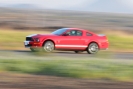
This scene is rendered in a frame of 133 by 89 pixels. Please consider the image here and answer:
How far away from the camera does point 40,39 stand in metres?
24.1

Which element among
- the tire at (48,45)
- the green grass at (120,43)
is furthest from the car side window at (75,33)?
the green grass at (120,43)

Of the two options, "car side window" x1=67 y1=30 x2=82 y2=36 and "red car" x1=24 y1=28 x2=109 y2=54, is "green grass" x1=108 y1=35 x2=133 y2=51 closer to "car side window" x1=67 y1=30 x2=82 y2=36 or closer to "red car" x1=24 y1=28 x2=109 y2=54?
"red car" x1=24 y1=28 x2=109 y2=54

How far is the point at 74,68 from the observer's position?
11836mm

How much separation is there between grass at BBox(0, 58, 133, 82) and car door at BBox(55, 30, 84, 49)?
451 inches

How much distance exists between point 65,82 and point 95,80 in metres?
0.86

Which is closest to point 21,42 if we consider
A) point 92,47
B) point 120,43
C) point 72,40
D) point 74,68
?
point 72,40

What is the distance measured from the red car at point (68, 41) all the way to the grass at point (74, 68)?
11054 millimetres

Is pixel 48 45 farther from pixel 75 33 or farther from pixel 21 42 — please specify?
pixel 21 42

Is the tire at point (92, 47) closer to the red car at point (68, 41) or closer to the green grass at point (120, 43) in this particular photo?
the red car at point (68, 41)

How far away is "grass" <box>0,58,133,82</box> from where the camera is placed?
11.6 meters

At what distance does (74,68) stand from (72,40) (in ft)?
42.4

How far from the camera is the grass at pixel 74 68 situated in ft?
38.0

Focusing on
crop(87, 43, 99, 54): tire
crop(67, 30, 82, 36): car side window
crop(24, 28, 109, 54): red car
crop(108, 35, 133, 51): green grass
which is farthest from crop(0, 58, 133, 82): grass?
crop(108, 35, 133, 51): green grass

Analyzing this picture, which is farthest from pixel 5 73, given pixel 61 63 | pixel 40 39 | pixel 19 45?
pixel 19 45
